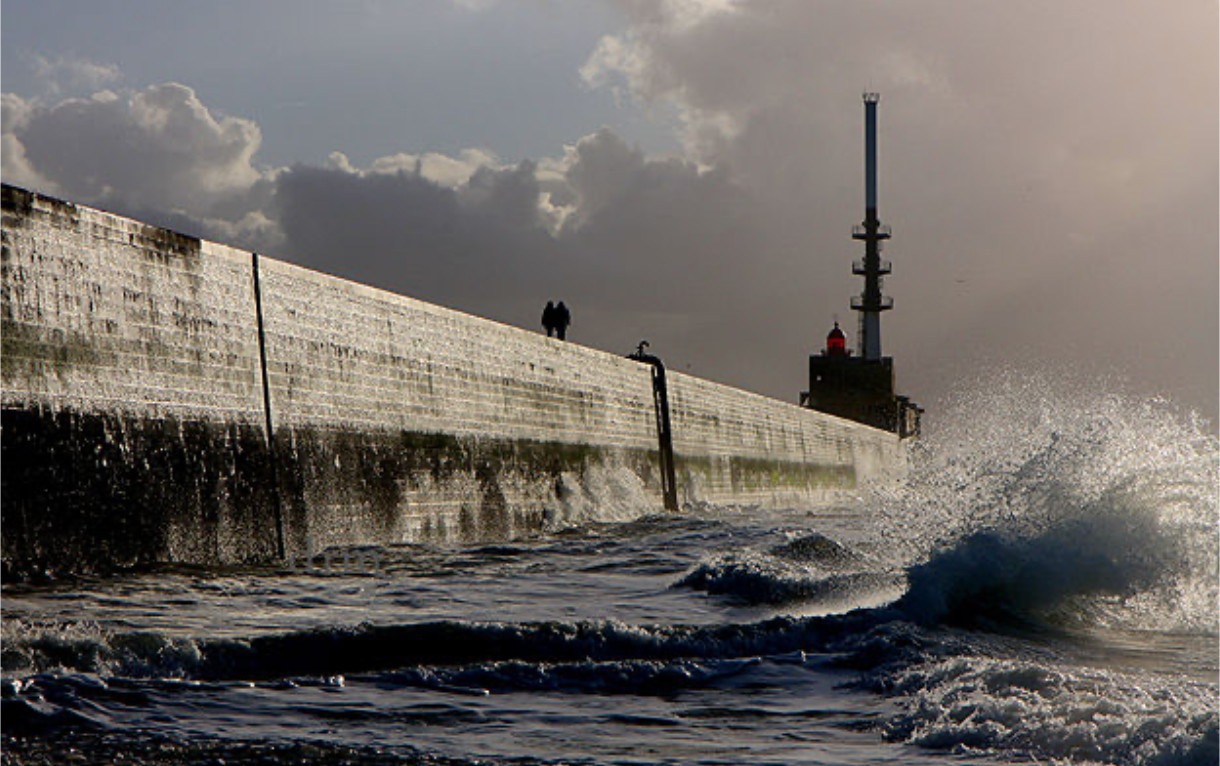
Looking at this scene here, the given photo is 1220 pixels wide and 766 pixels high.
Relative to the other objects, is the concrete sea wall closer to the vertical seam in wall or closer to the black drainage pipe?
the vertical seam in wall

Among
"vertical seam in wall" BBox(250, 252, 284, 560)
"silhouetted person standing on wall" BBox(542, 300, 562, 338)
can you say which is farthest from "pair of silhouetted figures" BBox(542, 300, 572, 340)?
"vertical seam in wall" BBox(250, 252, 284, 560)

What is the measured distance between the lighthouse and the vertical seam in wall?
150 feet

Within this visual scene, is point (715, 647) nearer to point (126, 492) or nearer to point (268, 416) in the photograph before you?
point (126, 492)

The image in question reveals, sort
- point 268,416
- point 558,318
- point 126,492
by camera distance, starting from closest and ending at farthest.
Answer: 1. point 126,492
2. point 268,416
3. point 558,318

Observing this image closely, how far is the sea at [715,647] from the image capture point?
4469mm

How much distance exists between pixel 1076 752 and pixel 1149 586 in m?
4.64

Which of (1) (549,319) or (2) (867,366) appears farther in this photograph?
(2) (867,366)

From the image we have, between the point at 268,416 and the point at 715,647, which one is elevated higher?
the point at 268,416

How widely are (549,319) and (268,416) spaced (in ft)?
→ 39.5

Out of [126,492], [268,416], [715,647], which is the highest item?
[268,416]

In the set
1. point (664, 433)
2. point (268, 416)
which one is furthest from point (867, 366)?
point (268, 416)

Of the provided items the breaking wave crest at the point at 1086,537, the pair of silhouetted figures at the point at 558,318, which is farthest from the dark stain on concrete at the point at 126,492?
the pair of silhouetted figures at the point at 558,318

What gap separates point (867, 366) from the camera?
55.4m

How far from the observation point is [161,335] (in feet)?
32.4
